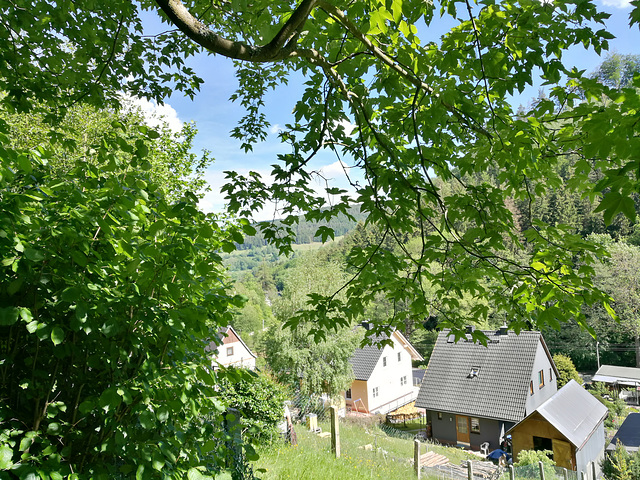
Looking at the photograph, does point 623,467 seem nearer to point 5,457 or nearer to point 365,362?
point 5,457

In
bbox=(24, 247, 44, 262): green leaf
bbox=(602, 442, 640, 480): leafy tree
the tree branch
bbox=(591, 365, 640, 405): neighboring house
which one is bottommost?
bbox=(602, 442, 640, 480): leafy tree

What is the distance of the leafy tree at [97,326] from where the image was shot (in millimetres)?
1617

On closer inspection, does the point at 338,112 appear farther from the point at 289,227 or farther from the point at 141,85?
the point at 141,85

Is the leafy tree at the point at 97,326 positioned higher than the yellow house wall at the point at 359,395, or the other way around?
the leafy tree at the point at 97,326

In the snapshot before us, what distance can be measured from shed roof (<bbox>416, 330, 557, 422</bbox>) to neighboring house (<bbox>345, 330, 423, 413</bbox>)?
14.1ft

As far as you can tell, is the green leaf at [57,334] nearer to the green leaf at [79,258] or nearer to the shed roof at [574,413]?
the green leaf at [79,258]

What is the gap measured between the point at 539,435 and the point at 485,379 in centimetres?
485

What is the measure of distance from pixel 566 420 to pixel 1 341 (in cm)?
1761

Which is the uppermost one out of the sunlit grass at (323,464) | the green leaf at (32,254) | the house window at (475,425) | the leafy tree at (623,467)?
the green leaf at (32,254)

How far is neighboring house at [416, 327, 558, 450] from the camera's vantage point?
1812 centimetres

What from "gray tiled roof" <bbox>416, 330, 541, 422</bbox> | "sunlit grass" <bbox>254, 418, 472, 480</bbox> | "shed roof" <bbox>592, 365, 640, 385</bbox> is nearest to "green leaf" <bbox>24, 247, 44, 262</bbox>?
"sunlit grass" <bbox>254, 418, 472, 480</bbox>

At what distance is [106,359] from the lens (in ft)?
5.99

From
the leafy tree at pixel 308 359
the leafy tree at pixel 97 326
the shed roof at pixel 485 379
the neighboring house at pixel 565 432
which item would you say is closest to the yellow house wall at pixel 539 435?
the neighboring house at pixel 565 432

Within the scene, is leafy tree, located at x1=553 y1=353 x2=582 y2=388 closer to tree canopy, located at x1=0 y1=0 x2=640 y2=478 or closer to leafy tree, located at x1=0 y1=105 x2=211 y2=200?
leafy tree, located at x1=0 y1=105 x2=211 y2=200
